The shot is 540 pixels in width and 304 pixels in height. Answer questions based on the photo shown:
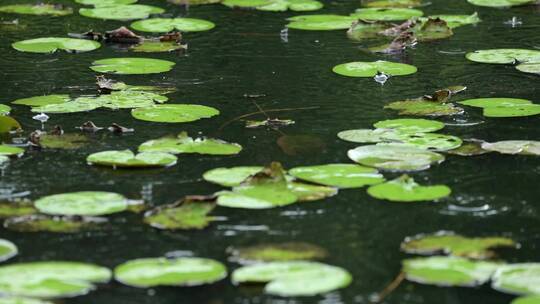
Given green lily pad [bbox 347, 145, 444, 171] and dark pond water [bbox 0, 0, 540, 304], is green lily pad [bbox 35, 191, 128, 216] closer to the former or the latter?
dark pond water [bbox 0, 0, 540, 304]

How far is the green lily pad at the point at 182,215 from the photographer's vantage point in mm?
2664

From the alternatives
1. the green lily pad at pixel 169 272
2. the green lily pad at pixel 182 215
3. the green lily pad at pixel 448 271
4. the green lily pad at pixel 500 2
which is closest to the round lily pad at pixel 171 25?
the green lily pad at pixel 500 2

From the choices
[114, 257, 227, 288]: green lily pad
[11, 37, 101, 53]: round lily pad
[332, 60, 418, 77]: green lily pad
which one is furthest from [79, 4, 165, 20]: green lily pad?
[114, 257, 227, 288]: green lily pad

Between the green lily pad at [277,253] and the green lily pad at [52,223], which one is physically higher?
the green lily pad at [52,223]

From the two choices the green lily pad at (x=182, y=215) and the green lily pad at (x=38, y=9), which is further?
the green lily pad at (x=38, y=9)

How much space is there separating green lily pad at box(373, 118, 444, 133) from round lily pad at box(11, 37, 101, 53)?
1.56 m

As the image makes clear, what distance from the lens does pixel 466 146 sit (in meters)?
3.26

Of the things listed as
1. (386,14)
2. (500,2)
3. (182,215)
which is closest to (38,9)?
(386,14)

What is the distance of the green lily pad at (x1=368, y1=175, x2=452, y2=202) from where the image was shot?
283cm

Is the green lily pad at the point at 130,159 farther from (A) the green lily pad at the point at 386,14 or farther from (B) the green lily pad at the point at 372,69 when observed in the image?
(A) the green lily pad at the point at 386,14

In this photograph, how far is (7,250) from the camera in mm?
2490

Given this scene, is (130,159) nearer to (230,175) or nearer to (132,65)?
(230,175)

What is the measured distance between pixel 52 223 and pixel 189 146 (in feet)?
2.19

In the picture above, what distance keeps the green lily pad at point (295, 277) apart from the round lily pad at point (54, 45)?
2314mm
